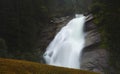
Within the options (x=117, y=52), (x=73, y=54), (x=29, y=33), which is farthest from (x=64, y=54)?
(x=117, y=52)

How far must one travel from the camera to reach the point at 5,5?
27438 millimetres

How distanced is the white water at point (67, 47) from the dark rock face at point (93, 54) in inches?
33.3

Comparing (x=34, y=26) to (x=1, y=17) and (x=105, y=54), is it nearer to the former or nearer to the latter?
(x=1, y=17)

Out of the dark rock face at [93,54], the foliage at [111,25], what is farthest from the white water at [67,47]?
the foliage at [111,25]

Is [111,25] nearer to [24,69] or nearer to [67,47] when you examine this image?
[67,47]

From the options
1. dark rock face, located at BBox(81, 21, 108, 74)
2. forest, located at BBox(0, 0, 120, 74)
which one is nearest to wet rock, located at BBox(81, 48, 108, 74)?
dark rock face, located at BBox(81, 21, 108, 74)

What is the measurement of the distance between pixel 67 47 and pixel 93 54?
4.22 metres

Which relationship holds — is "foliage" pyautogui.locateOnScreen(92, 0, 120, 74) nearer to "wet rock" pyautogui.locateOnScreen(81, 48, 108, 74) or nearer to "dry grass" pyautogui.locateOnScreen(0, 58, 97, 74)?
"wet rock" pyautogui.locateOnScreen(81, 48, 108, 74)

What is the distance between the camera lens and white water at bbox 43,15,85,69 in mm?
26250

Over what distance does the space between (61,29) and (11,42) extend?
6.74m

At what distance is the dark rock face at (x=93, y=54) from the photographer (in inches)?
917

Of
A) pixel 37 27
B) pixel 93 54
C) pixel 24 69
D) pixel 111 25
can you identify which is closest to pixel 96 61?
pixel 93 54

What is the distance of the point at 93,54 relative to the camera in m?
24.3

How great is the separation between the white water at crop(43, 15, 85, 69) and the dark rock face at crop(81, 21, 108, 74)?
0.85 metres
